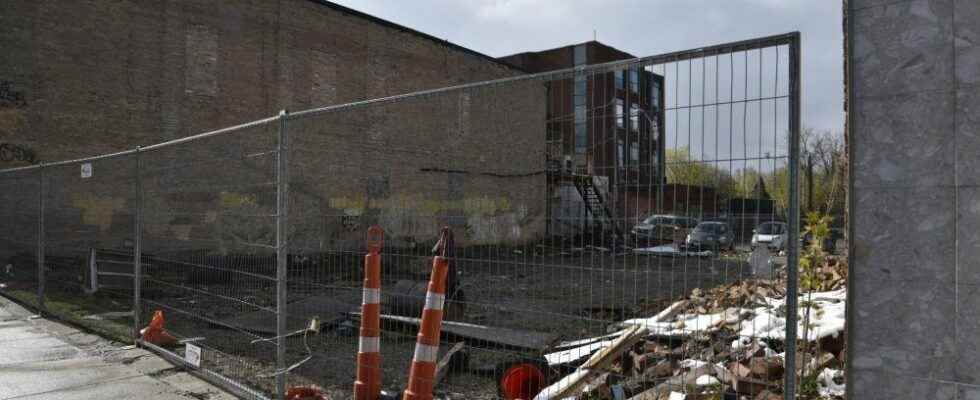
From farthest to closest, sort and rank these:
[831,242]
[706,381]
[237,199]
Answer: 1. [237,199]
2. [831,242]
3. [706,381]

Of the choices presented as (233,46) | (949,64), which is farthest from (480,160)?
(233,46)

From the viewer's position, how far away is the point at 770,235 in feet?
9.40

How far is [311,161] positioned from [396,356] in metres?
15.5

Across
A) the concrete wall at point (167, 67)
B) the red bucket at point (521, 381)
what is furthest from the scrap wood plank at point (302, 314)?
the concrete wall at point (167, 67)

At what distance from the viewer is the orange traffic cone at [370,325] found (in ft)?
14.7

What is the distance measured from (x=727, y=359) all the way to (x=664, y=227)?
2.43 m

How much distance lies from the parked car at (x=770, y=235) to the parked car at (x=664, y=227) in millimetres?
261

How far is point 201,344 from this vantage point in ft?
23.0

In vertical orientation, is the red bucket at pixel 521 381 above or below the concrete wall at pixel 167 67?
below

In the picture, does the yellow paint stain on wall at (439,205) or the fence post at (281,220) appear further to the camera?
the fence post at (281,220)

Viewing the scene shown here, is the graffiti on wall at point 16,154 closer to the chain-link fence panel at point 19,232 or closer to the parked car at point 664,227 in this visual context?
the chain-link fence panel at point 19,232

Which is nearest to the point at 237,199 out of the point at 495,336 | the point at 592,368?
the point at 495,336

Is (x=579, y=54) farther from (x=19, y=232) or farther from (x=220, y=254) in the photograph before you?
(x=220, y=254)

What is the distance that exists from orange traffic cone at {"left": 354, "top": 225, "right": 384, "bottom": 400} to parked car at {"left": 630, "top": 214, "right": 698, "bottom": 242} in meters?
1.97
